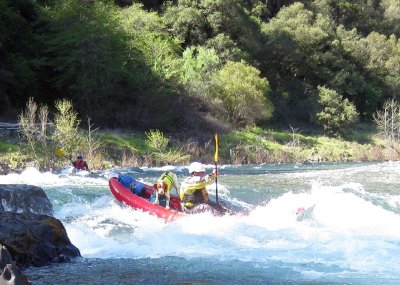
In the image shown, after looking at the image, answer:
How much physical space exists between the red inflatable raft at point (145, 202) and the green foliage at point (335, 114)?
26.6 m

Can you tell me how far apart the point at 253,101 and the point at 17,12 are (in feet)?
47.7

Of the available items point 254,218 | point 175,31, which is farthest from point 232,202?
point 175,31

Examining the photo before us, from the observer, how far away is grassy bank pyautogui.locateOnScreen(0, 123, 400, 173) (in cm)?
2256

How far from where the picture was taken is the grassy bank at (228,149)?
74.0 feet

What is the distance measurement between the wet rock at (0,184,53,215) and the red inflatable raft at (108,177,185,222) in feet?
5.44

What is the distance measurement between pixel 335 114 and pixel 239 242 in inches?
1178

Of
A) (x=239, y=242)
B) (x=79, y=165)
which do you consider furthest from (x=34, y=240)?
(x=79, y=165)

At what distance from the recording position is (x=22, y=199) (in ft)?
34.0

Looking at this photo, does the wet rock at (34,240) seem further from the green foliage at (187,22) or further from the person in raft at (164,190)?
the green foliage at (187,22)

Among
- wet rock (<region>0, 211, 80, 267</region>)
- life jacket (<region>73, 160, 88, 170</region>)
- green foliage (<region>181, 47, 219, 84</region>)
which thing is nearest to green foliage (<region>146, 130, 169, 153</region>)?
life jacket (<region>73, 160, 88, 170</region>)

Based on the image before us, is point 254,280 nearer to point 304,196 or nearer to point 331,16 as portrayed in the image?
point 304,196

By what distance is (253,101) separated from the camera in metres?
34.6

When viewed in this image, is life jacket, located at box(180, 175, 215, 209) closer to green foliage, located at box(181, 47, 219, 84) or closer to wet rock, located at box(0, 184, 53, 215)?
wet rock, located at box(0, 184, 53, 215)

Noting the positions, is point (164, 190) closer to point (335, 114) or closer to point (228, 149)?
point (228, 149)
